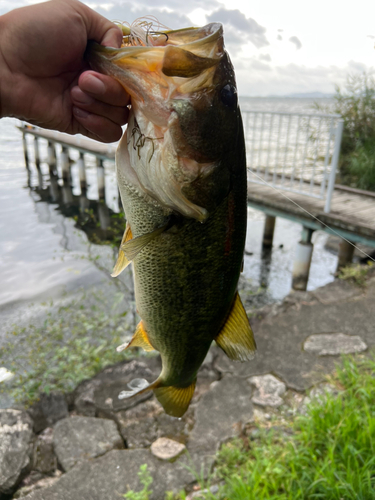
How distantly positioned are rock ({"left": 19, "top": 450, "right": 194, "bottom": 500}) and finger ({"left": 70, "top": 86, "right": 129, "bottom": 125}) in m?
2.62

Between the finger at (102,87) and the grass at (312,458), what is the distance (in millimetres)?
2326

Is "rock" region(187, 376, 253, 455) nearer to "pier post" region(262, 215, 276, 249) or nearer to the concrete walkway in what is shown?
the concrete walkway

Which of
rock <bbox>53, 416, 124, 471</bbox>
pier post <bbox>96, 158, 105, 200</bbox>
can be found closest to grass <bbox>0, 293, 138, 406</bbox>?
rock <bbox>53, 416, 124, 471</bbox>

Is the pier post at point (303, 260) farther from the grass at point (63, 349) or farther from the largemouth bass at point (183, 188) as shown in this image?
the largemouth bass at point (183, 188)

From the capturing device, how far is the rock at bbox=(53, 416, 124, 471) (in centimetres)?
328

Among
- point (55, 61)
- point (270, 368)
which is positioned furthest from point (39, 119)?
point (270, 368)

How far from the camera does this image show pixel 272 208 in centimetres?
719

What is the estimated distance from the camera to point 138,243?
133 cm

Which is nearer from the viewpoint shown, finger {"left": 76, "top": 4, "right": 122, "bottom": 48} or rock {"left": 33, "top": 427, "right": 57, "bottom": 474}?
finger {"left": 76, "top": 4, "right": 122, "bottom": 48}

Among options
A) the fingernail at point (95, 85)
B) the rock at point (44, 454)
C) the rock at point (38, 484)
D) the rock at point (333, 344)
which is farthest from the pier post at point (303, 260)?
the fingernail at point (95, 85)

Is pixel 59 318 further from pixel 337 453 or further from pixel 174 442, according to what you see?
pixel 337 453

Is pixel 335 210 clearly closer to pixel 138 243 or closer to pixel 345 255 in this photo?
pixel 345 255

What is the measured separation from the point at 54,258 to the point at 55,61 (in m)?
9.05

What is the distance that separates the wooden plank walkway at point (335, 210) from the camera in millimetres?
6066
